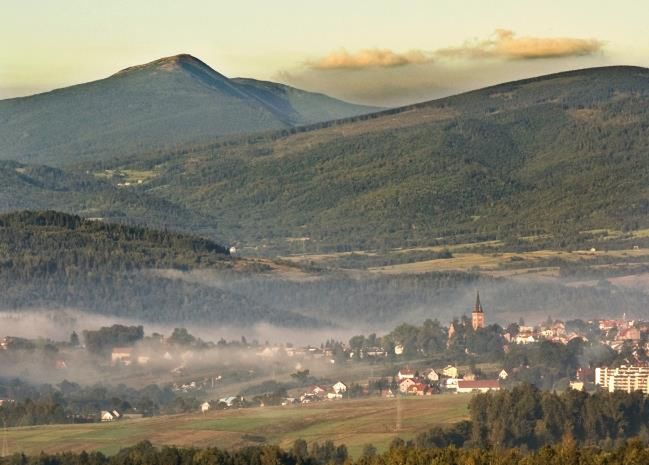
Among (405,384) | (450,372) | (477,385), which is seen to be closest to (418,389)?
(477,385)

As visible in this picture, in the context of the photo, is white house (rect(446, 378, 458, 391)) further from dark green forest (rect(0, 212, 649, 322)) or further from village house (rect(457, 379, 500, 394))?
A: dark green forest (rect(0, 212, 649, 322))

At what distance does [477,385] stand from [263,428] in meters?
23.7

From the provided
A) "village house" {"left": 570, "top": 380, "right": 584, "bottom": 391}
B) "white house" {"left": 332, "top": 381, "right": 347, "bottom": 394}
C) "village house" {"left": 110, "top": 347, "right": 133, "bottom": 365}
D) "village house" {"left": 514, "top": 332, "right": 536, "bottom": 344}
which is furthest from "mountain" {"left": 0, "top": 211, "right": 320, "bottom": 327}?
"village house" {"left": 570, "top": 380, "right": 584, "bottom": 391}

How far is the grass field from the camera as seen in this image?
97.4 m

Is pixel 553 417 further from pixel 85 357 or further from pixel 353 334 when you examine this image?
pixel 353 334

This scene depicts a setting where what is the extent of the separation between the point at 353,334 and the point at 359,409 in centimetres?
5576

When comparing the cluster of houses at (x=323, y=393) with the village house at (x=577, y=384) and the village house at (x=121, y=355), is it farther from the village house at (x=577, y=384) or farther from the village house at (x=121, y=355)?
the village house at (x=121, y=355)

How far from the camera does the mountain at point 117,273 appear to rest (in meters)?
169

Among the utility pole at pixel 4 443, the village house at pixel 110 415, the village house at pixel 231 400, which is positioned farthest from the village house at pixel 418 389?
the utility pole at pixel 4 443

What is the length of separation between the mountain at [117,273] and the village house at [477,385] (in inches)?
1629

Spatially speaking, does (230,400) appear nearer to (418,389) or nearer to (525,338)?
(418,389)

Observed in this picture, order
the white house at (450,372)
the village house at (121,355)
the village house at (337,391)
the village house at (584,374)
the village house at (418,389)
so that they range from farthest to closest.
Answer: the village house at (121,355) → the white house at (450,372) → the village house at (584,374) → the village house at (337,391) → the village house at (418,389)

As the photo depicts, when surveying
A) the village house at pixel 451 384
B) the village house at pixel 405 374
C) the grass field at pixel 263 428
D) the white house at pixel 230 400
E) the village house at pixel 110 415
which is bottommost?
the village house at pixel 451 384

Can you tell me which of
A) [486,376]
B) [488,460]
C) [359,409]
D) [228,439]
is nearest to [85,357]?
[486,376]
